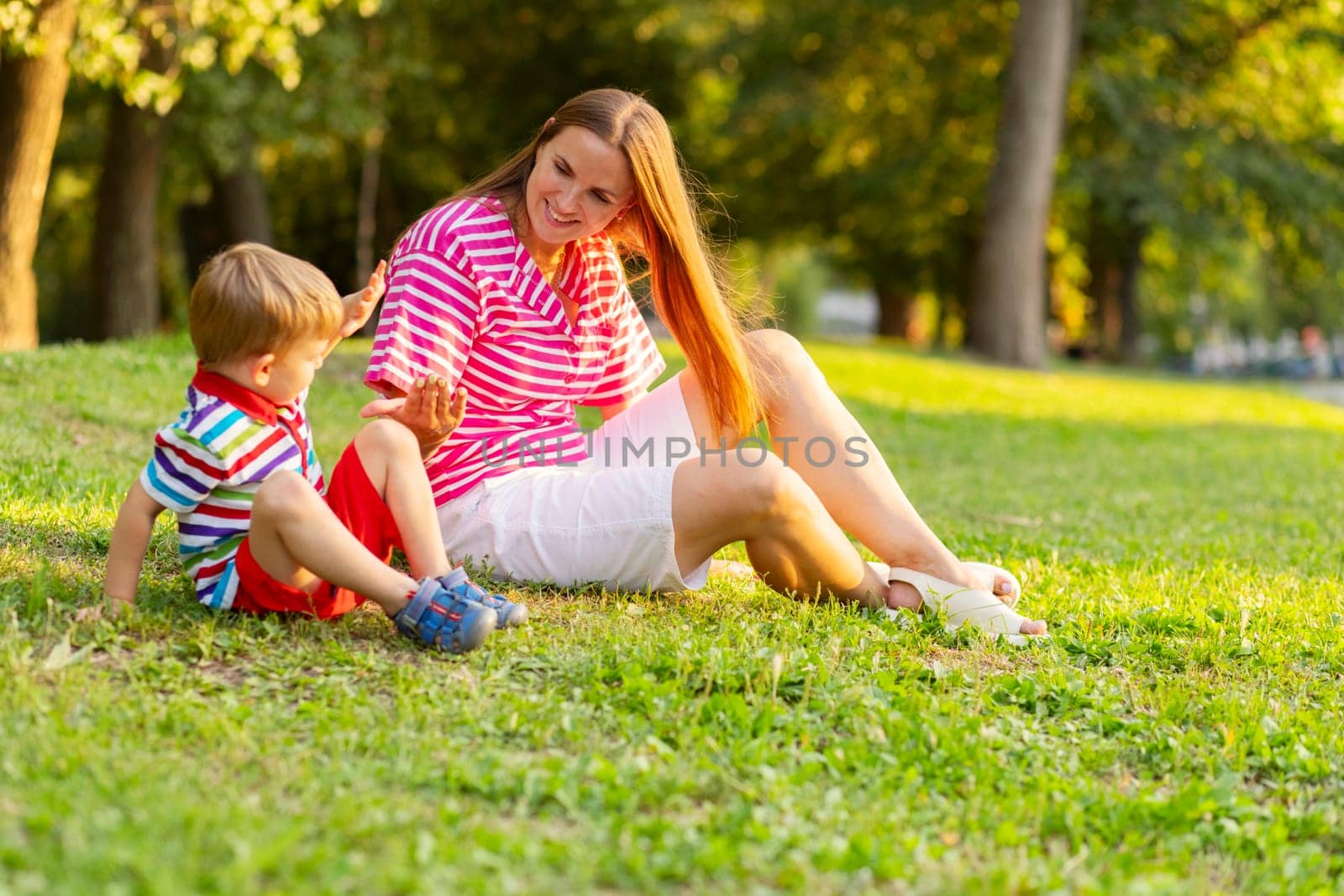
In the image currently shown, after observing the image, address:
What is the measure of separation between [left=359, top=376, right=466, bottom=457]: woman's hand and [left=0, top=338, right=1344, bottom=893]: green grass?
565 millimetres

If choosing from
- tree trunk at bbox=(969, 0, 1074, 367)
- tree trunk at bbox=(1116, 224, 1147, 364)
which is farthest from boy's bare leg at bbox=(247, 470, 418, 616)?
tree trunk at bbox=(1116, 224, 1147, 364)

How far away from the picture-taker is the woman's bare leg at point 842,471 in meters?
4.14

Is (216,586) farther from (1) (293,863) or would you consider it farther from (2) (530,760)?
(1) (293,863)

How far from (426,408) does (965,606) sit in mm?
1732

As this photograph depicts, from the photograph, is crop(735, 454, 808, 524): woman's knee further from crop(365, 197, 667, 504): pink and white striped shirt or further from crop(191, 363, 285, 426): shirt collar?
crop(191, 363, 285, 426): shirt collar

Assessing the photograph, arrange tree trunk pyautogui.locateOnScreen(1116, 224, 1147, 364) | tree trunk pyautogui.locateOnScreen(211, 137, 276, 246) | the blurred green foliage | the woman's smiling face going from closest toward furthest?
1. the woman's smiling face
2. tree trunk pyautogui.locateOnScreen(211, 137, 276, 246)
3. the blurred green foliage
4. tree trunk pyautogui.locateOnScreen(1116, 224, 1147, 364)

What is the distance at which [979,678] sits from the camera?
3.61 metres

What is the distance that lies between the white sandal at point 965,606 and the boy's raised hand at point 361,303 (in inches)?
71.1

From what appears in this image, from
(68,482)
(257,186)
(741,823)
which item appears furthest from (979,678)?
(257,186)

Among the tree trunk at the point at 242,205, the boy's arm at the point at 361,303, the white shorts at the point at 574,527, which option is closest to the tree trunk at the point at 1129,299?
the tree trunk at the point at 242,205

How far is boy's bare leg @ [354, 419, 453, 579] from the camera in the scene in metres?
3.52

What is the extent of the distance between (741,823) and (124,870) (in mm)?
1130

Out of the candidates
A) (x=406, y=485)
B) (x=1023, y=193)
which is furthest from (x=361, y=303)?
(x=1023, y=193)

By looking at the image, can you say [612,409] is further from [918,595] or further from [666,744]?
[666,744]
